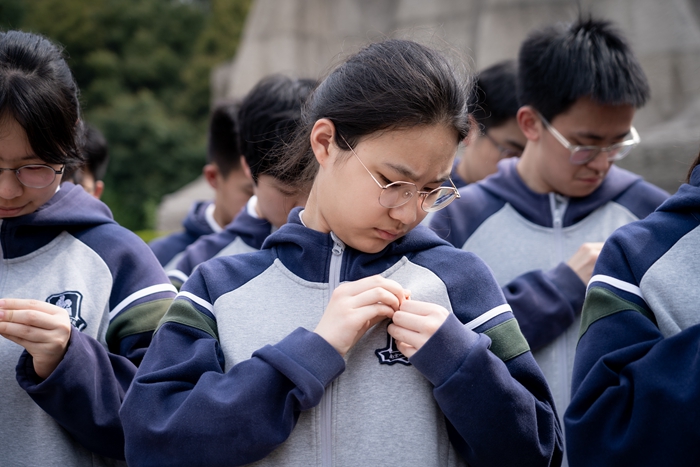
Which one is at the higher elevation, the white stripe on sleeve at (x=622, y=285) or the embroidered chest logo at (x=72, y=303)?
the white stripe on sleeve at (x=622, y=285)

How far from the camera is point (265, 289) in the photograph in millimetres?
2129

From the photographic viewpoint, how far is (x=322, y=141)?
2189mm

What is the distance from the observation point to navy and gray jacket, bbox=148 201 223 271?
4.45 metres

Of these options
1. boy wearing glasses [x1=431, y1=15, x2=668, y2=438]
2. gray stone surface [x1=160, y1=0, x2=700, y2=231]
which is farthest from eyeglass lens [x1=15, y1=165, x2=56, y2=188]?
gray stone surface [x1=160, y1=0, x2=700, y2=231]

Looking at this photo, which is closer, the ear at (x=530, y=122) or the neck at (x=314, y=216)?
the neck at (x=314, y=216)

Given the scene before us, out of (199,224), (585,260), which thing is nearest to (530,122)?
(585,260)

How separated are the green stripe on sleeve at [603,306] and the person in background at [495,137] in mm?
2075

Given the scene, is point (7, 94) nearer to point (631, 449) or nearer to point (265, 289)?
point (265, 289)

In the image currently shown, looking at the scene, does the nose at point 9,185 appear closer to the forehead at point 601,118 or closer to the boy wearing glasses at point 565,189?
the boy wearing glasses at point 565,189

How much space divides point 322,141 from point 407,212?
339 mm

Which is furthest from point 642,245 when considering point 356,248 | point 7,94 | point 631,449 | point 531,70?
point 7,94

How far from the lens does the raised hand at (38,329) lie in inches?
84.2

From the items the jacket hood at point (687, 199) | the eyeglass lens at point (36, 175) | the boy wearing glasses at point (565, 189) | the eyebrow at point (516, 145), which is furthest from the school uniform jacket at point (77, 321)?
the eyebrow at point (516, 145)

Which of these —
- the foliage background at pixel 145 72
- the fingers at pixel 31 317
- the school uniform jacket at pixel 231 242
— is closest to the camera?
the fingers at pixel 31 317
